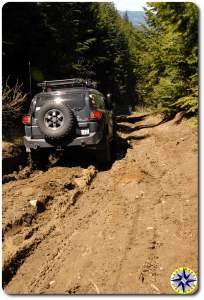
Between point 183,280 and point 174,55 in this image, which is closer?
point 183,280

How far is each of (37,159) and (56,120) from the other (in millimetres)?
1272

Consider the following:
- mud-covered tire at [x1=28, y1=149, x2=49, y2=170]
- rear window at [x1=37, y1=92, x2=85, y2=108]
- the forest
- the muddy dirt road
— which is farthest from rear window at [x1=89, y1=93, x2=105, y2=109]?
the forest

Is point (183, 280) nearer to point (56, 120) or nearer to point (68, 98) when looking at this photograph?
point (56, 120)

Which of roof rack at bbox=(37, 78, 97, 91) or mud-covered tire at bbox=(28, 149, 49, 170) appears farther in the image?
roof rack at bbox=(37, 78, 97, 91)

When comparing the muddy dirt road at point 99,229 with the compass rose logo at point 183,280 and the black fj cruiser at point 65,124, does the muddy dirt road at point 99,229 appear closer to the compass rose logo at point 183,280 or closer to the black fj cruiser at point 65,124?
the compass rose logo at point 183,280

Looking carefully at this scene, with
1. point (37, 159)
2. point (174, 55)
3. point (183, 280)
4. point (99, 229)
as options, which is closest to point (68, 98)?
point (37, 159)

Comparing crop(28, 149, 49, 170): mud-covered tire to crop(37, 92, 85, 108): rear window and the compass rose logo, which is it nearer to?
crop(37, 92, 85, 108): rear window

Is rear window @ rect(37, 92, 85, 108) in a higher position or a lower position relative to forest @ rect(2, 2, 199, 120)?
lower

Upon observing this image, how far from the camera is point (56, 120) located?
8.37 m

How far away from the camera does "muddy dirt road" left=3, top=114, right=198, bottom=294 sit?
14.2ft

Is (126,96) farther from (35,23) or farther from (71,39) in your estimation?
(35,23)

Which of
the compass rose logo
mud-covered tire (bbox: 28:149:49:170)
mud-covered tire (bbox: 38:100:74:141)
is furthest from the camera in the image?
mud-covered tire (bbox: 28:149:49:170)

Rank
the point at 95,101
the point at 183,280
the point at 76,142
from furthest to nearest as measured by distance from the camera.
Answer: the point at 95,101 < the point at 76,142 < the point at 183,280

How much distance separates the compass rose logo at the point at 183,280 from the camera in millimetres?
4168
